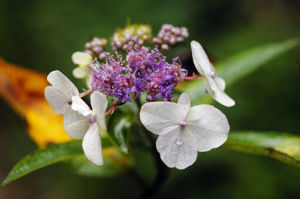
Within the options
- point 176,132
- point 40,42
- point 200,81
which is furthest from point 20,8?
point 176,132

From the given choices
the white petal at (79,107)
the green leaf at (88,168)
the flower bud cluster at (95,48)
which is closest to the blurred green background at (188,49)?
the green leaf at (88,168)

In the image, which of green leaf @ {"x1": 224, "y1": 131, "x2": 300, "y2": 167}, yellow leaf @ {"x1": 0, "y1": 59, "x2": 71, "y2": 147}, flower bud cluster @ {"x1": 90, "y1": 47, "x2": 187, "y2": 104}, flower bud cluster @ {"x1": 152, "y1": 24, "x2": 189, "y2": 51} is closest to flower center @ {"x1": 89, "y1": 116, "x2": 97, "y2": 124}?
flower bud cluster @ {"x1": 90, "y1": 47, "x2": 187, "y2": 104}

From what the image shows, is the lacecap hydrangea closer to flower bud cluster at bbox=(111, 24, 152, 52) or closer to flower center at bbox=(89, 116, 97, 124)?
flower center at bbox=(89, 116, 97, 124)

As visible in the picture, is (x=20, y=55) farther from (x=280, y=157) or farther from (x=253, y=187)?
(x=280, y=157)

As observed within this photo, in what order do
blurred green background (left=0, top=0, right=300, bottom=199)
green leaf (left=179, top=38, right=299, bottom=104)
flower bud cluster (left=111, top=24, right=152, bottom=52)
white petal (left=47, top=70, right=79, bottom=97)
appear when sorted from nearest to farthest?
white petal (left=47, top=70, right=79, bottom=97) → flower bud cluster (left=111, top=24, right=152, bottom=52) → green leaf (left=179, top=38, right=299, bottom=104) → blurred green background (left=0, top=0, right=300, bottom=199)

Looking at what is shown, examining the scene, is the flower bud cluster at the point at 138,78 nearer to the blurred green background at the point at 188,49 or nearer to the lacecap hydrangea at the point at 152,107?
the lacecap hydrangea at the point at 152,107
